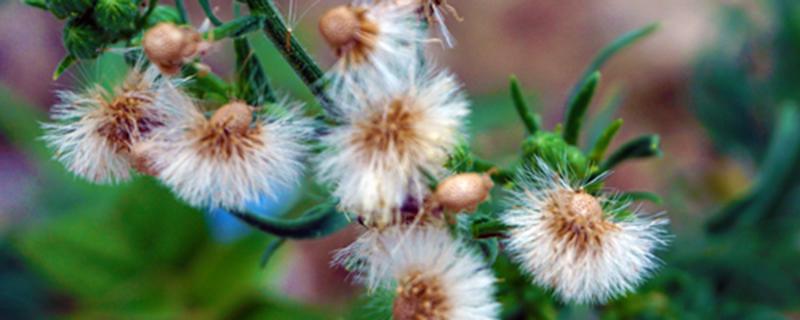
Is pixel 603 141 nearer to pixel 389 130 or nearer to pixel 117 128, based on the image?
pixel 389 130

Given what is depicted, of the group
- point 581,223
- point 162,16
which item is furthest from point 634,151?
point 162,16

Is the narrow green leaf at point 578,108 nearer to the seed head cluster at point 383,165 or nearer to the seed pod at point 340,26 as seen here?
the seed head cluster at point 383,165

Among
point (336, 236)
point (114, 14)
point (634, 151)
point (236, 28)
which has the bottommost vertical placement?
point (336, 236)

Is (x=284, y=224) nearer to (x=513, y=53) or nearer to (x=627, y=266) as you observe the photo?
(x=627, y=266)

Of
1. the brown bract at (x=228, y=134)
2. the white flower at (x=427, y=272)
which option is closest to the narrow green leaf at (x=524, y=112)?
the white flower at (x=427, y=272)

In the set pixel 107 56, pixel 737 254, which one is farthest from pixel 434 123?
pixel 737 254

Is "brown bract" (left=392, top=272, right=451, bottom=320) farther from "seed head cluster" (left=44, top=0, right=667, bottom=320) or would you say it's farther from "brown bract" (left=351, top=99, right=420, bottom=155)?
"brown bract" (left=351, top=99, right=420, bottom=155)
